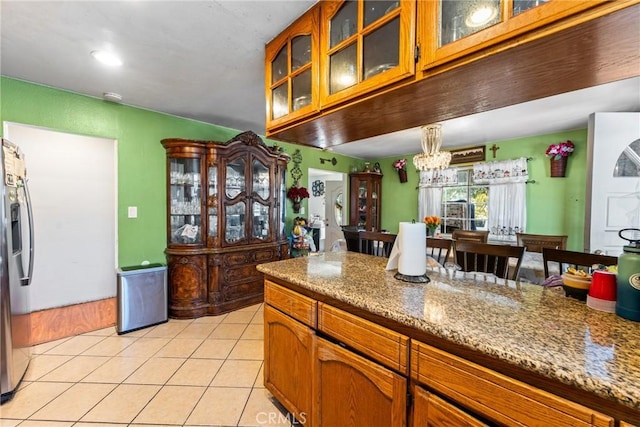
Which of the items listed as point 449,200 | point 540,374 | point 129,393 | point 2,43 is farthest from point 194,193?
point 449,200

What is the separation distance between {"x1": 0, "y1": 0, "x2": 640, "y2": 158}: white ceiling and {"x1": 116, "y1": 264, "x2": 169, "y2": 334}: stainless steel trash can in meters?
1.78

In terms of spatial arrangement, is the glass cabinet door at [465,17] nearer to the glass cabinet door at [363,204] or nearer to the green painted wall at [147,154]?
the green painted wall at [147,154]

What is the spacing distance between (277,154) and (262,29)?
2.09 metres

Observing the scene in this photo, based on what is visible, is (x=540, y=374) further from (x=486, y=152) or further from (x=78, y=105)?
(x=486, y=152)

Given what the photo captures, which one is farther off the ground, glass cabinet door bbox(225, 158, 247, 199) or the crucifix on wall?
the crucifix on wall

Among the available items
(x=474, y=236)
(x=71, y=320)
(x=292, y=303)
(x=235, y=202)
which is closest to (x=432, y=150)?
(x=474, y=236)

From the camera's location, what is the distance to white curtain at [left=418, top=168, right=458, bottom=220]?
188 inches

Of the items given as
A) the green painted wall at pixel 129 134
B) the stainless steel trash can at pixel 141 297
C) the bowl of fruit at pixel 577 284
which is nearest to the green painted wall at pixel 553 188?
the bowl of fruit at pixel 577 284

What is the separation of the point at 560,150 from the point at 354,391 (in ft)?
13.6

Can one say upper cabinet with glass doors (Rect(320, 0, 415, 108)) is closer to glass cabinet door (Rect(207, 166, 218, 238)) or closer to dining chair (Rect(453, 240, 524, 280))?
dining chair (Rect(453, 240, 524, 280))

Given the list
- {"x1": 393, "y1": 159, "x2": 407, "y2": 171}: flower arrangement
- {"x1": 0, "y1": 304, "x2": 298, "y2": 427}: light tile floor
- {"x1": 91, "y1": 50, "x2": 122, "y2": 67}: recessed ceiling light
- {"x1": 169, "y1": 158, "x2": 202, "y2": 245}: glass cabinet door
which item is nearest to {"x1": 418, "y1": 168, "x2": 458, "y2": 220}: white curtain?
{"x1": 393, "y1": 159, "x2": 407, "y2": 171}: flower arrangement

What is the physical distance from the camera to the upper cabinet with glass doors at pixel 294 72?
1.47m

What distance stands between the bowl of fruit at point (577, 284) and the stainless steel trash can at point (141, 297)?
3316mm

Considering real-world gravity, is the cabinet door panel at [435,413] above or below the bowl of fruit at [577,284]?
below
